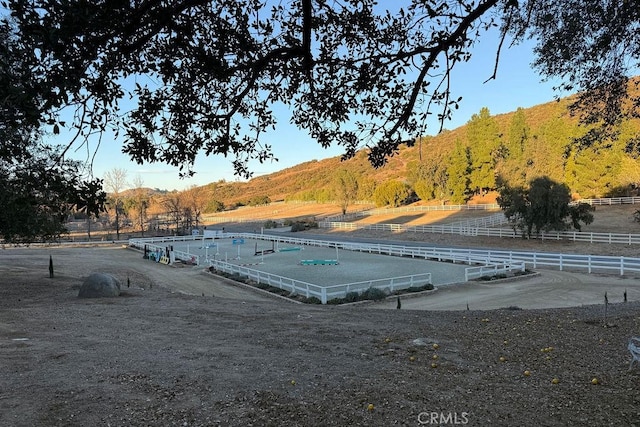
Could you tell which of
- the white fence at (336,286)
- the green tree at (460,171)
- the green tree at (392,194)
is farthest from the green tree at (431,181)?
the white fence at (336,286)

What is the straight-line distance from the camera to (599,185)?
5709 cm

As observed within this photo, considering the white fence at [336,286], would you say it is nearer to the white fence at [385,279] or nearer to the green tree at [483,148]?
the white fence at [385,279]

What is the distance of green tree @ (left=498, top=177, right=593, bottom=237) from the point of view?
1320 inches

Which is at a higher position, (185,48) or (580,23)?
(580,23)

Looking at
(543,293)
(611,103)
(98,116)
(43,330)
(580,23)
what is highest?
(580,23)

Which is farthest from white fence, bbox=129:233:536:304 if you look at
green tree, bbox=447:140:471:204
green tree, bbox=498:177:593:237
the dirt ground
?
green tree, bbox=447:140:471:204

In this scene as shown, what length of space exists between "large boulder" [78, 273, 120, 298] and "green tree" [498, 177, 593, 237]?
31.1 meters

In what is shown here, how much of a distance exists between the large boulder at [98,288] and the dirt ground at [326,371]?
4.66 m

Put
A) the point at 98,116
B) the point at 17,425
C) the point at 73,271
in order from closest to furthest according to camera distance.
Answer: the point at 17,425
the point at 98,116
the point at 73,271

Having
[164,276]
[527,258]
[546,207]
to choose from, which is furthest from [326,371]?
[546,207]

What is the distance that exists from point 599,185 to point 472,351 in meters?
62.0

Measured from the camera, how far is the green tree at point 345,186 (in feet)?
256

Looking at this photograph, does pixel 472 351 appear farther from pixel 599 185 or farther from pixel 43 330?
pixel 599 185

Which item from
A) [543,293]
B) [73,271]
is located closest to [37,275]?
[73,271]
